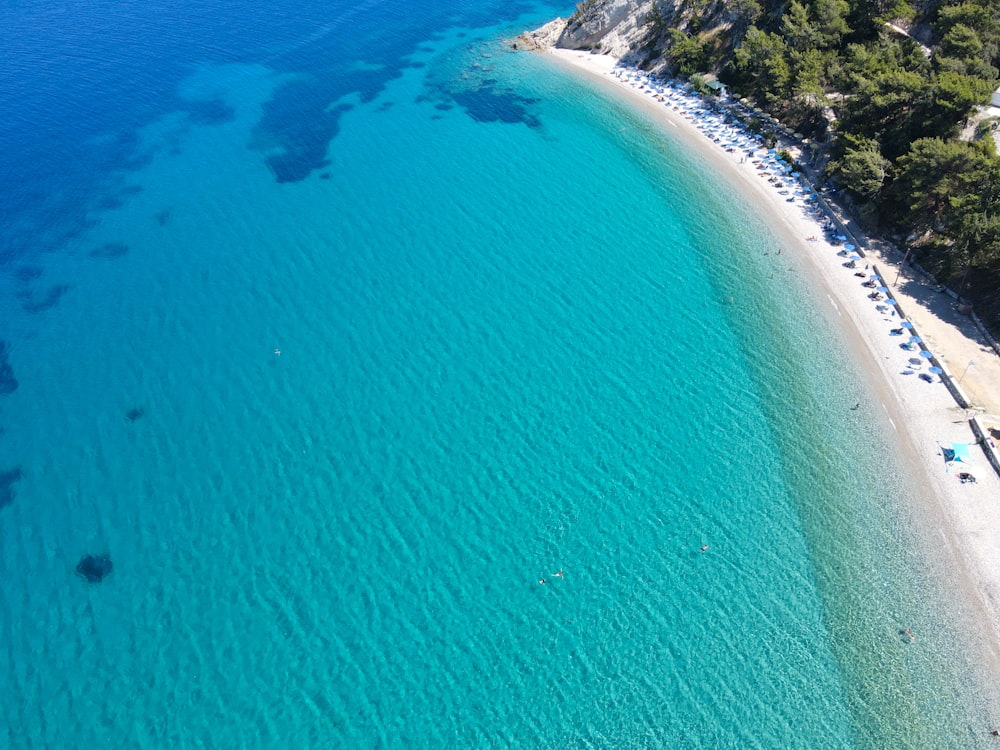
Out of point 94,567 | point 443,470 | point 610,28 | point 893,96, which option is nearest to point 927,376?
point 893,96

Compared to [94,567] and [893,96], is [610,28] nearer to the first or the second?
[893,96]

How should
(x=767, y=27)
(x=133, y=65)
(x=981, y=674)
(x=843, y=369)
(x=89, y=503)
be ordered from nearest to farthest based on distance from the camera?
(x=981, y=674) → (x=89, y=503) → (x=843, y=369) → (x=767, y=27) → (x=133, y=65)

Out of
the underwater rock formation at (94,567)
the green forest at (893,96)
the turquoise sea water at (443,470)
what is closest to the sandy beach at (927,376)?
the turquoise sea water at (443,470)

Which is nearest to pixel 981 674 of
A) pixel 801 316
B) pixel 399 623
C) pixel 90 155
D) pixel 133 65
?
pixel 801 316

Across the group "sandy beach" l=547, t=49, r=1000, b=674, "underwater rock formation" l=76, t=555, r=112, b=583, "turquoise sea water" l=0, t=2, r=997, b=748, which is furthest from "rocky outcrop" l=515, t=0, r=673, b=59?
"underwater rock formation" l=76, t=555, r=112, b=583

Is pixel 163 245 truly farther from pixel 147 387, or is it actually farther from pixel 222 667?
pixel 222 667

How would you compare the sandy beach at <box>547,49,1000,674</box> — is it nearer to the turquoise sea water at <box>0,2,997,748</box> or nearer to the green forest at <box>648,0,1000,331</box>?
the turquoise sea water at <box>0,2,997,748</box>
